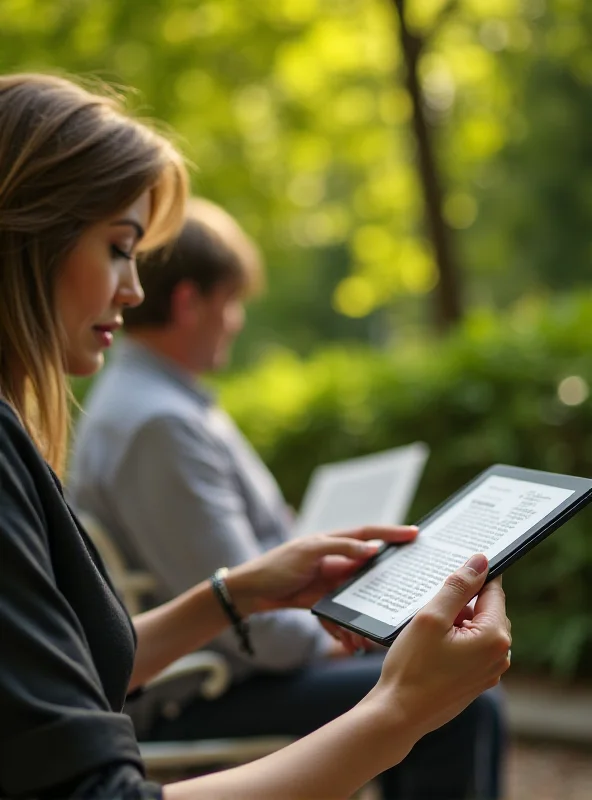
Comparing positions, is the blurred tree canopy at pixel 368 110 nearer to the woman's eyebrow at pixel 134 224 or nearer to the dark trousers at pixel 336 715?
the woman's eyebrow at pixel 134 224

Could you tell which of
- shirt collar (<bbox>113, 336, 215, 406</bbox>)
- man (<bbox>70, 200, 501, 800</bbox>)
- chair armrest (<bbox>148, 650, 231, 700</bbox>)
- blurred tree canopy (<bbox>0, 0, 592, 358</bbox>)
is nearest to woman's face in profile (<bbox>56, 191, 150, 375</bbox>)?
man (<bbox>70, 200, 501, 800</bbox>)

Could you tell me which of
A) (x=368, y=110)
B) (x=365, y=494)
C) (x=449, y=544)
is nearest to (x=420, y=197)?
(x=368, y=110)

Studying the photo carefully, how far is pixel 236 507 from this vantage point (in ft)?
8.09

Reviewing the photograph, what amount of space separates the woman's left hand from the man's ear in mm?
1197

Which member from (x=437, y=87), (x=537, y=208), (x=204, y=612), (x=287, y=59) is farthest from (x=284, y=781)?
(x=537, y=208)

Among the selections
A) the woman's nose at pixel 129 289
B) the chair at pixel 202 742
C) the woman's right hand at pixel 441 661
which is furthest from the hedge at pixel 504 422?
the woman's right hand at pixel 441 661

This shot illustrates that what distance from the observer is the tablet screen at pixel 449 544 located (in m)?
1.40

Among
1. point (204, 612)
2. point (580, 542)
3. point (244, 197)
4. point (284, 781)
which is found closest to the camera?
point (284, 781)

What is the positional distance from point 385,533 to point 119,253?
678 mm

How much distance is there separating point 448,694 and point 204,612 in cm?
74

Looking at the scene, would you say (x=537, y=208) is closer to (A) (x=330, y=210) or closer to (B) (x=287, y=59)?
(A) (x=330, y=210)

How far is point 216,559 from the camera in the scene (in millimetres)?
2314

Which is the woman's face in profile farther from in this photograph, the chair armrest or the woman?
the chair armrest

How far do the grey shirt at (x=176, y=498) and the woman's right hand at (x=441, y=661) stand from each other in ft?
3.69
